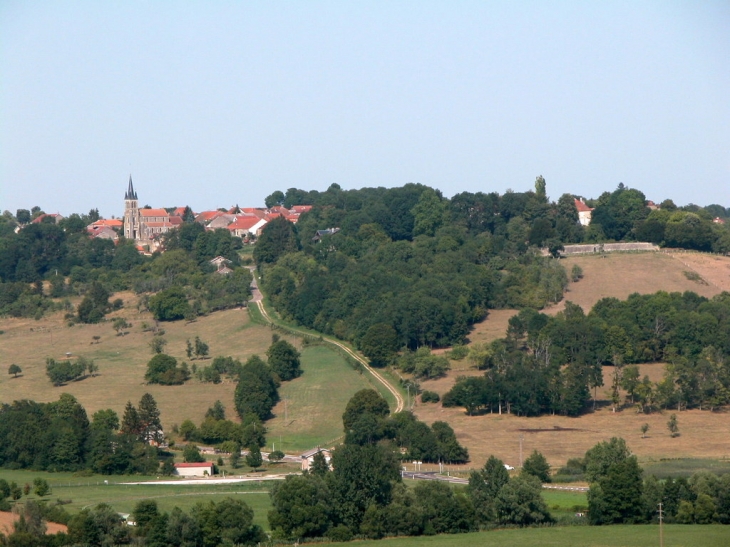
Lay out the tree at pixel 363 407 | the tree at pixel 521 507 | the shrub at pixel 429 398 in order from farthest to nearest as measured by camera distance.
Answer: the shrub at pixel 429 398
the tree at pixel 363 407
the tree at pixel 521 507

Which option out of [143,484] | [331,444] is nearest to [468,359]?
[331,444]

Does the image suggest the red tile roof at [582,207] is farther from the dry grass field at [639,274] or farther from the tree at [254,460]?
the tree at [254,460]

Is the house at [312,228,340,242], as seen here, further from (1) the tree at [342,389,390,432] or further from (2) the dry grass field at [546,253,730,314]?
(1) the tree at [342,389,390,432]

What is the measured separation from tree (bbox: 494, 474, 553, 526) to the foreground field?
89 cm

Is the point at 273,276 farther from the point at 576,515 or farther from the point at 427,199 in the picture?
the point at 576,515

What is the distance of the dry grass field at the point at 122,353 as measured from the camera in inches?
2950

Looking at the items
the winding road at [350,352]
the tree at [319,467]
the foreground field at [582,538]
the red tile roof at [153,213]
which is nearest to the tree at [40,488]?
the tree at [319,467]

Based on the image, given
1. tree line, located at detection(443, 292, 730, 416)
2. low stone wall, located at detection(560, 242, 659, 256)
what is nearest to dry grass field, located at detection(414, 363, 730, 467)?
tree line, located at detection(443, 292, 730, 416)

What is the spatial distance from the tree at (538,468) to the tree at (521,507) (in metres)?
6.76

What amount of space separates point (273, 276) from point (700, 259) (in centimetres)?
3224

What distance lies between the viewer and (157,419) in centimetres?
6656

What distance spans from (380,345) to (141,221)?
7270 centimetres

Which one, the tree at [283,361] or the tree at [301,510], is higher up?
the tree at [283,361]

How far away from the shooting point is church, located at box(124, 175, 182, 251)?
143m
